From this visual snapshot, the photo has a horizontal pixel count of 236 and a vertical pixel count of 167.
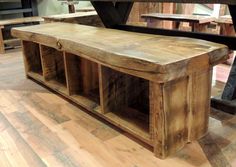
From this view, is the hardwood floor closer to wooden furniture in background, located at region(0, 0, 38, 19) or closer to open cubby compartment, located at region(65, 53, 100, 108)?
open cubby compartment, located at region(65, 53, 100, 108)

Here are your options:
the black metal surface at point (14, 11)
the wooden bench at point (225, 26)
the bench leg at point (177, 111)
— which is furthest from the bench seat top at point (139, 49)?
the black metal surface at point (14, 11)

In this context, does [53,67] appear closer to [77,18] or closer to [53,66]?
[53,66]

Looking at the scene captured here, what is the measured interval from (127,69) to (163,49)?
0.22 metres

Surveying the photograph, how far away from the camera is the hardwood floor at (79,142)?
4.31ft

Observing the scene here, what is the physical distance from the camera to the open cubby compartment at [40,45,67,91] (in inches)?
85.7

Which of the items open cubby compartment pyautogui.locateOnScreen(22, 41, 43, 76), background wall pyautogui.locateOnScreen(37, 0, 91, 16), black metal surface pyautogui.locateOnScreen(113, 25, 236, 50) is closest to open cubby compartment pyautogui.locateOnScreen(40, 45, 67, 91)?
open cubby compartment pyautogui.locateOnScreen(22, 41, 43, 76)

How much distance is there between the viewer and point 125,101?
5.82ft

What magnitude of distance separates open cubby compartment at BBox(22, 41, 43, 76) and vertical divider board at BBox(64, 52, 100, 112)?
689 mm

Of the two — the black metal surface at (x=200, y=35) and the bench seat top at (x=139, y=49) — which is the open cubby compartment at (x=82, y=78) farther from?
the black metal surface at (x=200, y=35)

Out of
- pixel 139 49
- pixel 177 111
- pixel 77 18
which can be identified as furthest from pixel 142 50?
pixel 77 18

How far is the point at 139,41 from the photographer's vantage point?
157 cm

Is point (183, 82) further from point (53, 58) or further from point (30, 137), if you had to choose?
point (53, 58)

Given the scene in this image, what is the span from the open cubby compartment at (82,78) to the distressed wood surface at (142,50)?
0.54ft

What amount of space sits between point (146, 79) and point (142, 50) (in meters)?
0.16
